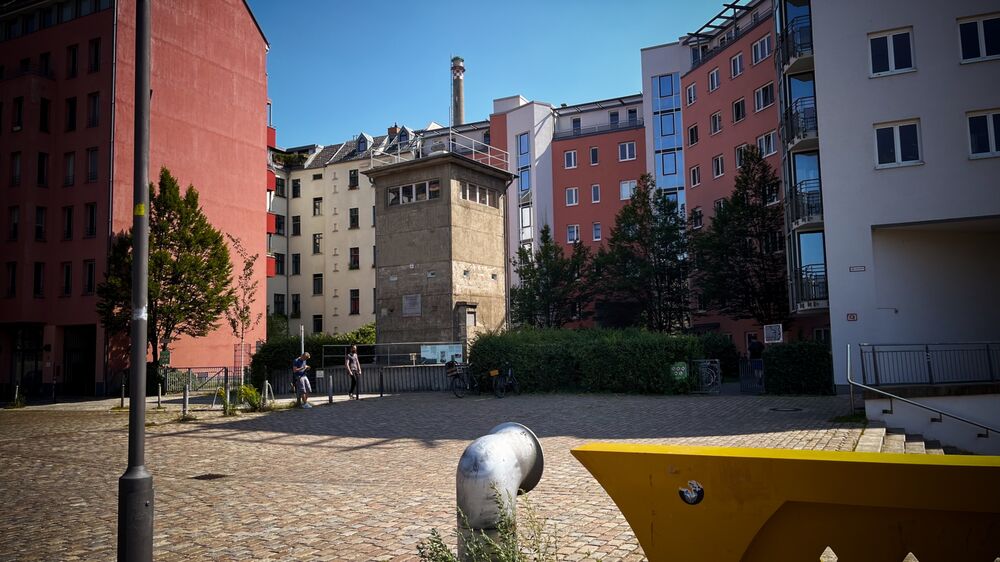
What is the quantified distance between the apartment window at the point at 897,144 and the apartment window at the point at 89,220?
36.2m

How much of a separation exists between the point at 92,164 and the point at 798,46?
34.8 m

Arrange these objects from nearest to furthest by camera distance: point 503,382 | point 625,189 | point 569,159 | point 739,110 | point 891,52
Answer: point 891,52 → point 503,382 → point 739,110 → point 625,189 → point 569,159

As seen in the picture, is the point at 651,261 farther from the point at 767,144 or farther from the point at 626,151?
the point at 626,151

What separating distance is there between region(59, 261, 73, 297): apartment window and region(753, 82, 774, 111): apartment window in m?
40.4

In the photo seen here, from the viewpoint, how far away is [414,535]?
6973mm

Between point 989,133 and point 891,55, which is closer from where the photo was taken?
point 989,133

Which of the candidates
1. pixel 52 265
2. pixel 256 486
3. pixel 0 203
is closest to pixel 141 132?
pixel 256 486

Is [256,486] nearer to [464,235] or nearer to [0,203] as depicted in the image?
[464,235]

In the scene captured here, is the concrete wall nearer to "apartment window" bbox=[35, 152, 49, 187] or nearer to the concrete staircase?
the concrete staircase

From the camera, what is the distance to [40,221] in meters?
38.4

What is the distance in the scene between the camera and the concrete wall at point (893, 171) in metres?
20.7

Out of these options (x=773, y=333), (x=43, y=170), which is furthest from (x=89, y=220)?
Answer: (x=773, y=333)

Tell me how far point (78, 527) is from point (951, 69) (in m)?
24.2

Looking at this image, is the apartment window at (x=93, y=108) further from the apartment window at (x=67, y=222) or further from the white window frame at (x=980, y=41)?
the white window frame at (x=980, y=41)
